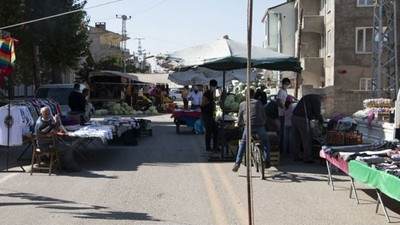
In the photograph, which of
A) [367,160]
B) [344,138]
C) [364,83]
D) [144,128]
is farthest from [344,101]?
[367,160]

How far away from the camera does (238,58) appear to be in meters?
12.0

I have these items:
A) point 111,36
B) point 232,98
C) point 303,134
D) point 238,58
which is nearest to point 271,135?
point 303,134

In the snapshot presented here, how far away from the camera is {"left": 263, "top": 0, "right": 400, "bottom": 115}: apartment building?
29438 millimetres

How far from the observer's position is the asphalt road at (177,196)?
726cm

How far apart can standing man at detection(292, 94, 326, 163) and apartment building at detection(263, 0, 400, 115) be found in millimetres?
17426

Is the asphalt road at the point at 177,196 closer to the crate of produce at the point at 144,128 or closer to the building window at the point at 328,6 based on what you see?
the crate of produce at the point at 144,128

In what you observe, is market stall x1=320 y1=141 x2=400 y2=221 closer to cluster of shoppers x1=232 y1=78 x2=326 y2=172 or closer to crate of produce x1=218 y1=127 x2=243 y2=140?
cluster of shoppers x1=232 y1=78 x2=326 y2=172

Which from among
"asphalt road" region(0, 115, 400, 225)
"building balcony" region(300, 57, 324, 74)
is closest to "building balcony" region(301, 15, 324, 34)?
"building balcony" region(300, 57, 324, 74)

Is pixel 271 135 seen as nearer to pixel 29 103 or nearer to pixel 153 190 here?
pixel 153 190

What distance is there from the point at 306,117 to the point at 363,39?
23.9 metres

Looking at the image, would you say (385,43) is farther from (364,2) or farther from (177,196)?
(177,196)

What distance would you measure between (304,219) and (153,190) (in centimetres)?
298

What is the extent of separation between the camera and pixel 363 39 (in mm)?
34094

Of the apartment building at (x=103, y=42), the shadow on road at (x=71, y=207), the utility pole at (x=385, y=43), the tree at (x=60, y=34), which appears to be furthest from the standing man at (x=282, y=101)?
the apartment building at (x=103, y=42)
